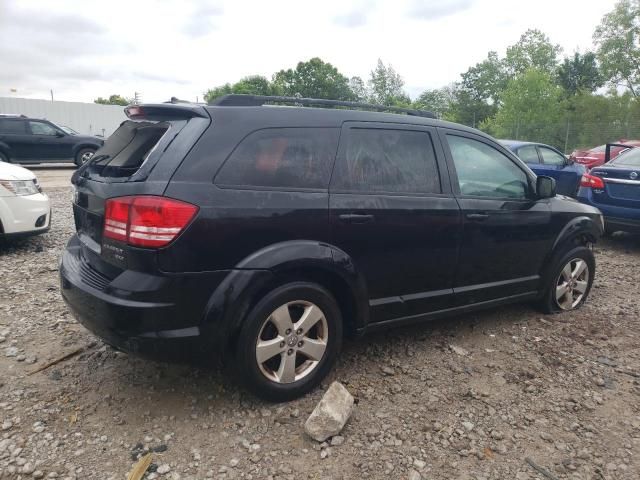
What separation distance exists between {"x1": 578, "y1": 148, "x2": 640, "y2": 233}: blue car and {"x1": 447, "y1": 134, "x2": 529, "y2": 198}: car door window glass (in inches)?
144

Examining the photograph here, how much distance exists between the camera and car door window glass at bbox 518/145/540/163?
→ 9.36 meters

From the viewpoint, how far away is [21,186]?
556 centimetres

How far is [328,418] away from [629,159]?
22.3 ft

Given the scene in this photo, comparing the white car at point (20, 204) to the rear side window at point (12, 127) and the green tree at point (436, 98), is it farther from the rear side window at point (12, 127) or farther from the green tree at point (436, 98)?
the green tree at point (436, 98)

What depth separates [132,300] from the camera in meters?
2.41

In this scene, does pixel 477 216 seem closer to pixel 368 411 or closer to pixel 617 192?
pixel 368 411

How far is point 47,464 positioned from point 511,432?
2.39m

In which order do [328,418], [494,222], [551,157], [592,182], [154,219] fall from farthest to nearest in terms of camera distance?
[551,157] < [592,182] < [494,222] < [328,418] < [154,219]

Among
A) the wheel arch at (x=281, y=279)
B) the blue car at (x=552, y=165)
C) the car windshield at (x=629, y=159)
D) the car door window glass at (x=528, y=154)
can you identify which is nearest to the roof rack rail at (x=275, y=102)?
the wheel arch at (x=281, y=279)

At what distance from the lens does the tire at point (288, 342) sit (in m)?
2.63

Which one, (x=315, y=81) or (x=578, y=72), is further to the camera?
(x=315, y=81)

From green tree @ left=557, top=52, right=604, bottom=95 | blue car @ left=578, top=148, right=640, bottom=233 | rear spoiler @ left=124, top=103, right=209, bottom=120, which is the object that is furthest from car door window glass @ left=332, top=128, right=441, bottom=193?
green tree @ left=557, top=52, right=604, bottom=95

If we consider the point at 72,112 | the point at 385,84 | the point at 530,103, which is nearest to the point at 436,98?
the point at 385,84

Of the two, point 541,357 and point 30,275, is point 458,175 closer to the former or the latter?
point 541,357
